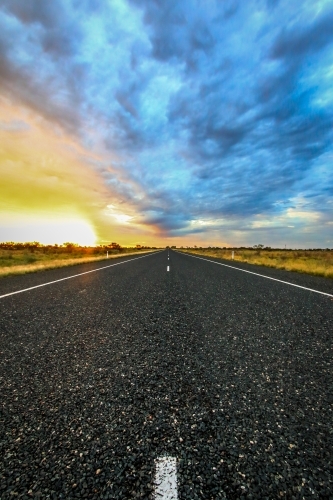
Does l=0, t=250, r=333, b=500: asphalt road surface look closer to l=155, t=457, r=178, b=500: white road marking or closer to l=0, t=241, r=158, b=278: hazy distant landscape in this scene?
l=155, t=457, r=178, b=500: white road marking

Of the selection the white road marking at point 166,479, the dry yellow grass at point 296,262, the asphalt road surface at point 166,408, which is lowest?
the dry yellow grass at point 296,262

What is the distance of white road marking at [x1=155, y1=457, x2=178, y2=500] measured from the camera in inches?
53.4

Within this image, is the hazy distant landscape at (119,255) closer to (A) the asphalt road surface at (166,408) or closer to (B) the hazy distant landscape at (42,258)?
(B) the hazy distant landscape at (42,258)

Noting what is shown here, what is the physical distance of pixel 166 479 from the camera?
144cm

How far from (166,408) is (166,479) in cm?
67

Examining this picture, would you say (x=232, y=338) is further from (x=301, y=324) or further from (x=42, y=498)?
(x=42, y=498)

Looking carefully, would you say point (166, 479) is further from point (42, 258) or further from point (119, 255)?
point (119, 255)

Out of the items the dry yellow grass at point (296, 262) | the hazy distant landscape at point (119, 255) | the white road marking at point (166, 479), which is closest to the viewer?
the white road marking at point (166, 479)

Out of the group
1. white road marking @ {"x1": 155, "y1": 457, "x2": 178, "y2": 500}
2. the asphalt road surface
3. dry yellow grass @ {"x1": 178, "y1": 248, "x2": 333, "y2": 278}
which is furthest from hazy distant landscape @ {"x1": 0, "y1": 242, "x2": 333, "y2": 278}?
white road marking @ {"x1": 155, "y1": 457, "x2": 178, "y2": 500}

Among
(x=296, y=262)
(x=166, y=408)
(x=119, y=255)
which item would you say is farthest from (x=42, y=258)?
(x=166, y=408)

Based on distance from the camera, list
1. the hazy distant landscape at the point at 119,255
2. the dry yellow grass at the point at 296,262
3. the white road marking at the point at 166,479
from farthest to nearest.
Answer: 1. the hazy distant landscape at the point at 119,255
2. the dry yellow grass at the point at 296,262
3. the white road marking at the point at 166,479

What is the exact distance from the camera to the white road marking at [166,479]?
4.45 feet

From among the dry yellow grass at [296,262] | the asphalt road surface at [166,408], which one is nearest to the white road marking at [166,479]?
the asphalt road surface at [166,408]

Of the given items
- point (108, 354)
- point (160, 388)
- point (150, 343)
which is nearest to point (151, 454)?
point (160, 388)
